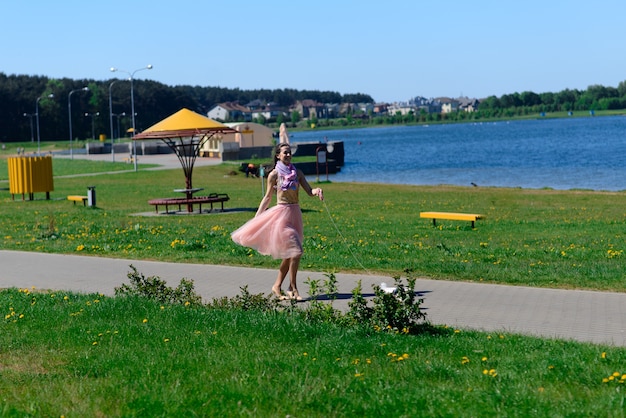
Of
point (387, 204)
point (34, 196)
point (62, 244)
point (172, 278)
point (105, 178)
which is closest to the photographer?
point (172, 278)

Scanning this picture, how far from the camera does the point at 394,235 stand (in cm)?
1670

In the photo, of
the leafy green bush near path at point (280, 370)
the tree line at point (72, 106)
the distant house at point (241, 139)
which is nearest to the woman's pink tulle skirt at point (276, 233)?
the leafy green bush near path at point (280, 370)

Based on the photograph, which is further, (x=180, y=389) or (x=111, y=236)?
(x=111, y=236)

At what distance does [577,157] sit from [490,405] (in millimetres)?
69371

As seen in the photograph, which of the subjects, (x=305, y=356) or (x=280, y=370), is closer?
(x=280, y=370)

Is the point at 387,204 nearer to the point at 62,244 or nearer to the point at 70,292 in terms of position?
the point at 62,244

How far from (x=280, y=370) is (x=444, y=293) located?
4154 mm

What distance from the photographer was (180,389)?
6027mm

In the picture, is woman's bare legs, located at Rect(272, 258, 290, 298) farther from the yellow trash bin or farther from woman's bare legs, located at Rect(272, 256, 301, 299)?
the yellow trash bin

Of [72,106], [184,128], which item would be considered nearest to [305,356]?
[184,128]

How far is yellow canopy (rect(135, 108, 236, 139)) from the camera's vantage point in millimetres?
25031

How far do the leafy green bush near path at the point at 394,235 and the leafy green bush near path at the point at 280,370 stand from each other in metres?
2.15

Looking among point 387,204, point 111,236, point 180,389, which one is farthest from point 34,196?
point 180,389

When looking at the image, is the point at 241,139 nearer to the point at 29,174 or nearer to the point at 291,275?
the point at 29,174
